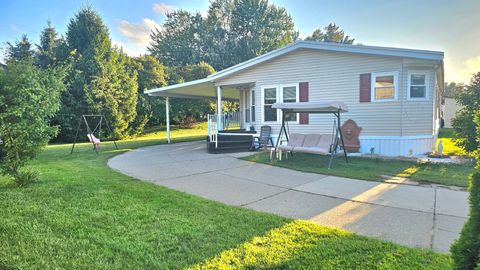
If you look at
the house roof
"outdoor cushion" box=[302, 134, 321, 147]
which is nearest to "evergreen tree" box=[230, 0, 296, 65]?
the house roof

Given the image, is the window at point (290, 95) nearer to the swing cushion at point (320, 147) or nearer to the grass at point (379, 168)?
the grass at point (379, 168)

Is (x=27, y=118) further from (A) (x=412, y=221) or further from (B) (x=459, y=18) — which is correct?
(B) (x=459, y=18)

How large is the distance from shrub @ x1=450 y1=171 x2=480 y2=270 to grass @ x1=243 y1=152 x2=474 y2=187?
444cm

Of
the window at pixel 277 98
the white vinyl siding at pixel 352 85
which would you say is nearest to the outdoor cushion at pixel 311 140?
the white vinyl siding at pixel 352 85

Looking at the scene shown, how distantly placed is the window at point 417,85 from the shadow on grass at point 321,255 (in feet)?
26.5

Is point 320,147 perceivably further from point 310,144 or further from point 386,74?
point 386,74

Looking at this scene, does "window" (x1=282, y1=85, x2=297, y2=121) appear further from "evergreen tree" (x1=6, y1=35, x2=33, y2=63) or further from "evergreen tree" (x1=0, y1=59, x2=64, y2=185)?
"evergreen tree" (x1=6, y1=35, x2=33, y2=63)

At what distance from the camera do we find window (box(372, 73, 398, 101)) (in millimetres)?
9430

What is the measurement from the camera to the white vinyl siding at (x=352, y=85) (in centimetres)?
938

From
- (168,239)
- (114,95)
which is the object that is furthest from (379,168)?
(114,95)

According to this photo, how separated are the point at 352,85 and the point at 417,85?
203cm

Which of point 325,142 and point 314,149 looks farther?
point 325,142

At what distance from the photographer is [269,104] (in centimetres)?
1207

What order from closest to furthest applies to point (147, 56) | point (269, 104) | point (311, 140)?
point (311, 140), point (269, 104), point (147, 56)
